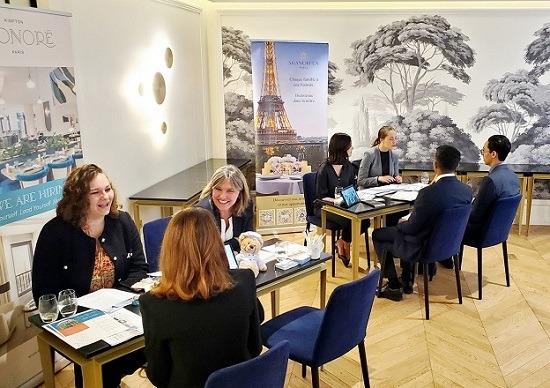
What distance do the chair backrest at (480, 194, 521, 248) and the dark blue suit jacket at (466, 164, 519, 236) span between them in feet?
0.28

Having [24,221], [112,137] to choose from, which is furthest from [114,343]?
[112,137]

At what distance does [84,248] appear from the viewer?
265 centimetres

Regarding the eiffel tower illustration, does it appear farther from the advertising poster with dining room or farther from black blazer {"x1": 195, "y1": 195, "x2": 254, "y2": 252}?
the advertising poster with dining room

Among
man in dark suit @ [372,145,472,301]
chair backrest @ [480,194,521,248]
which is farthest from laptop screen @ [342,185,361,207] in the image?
chair backrest @ [480,194,521,248]

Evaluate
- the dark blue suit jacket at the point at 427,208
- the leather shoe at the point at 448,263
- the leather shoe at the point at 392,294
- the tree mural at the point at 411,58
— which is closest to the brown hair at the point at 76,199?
the dark blue suit jacket at the point at 427,208

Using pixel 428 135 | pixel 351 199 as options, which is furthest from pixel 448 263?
pixel 428 135

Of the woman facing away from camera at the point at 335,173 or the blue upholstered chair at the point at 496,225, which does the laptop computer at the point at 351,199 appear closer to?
the woman facing away from camera at the point at 335,173

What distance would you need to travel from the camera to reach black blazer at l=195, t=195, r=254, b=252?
10.5 feet

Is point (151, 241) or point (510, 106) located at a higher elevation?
point (510, 106)

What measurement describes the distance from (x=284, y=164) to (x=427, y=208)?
2368 millimetres

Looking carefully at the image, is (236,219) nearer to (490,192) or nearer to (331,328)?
(331,328)

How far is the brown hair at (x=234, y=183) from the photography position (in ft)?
10.3

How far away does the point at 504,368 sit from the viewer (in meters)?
3.26

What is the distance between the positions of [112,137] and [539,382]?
11.5 feet
